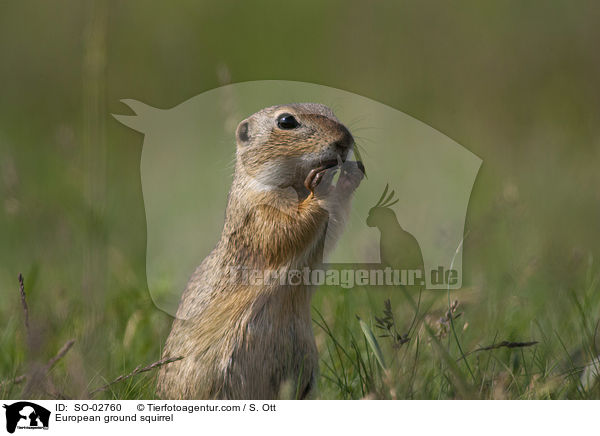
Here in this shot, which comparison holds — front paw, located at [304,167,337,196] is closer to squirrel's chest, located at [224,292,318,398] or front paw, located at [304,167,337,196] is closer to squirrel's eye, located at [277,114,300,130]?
squirrel's eye, located at [277,114,300,130]

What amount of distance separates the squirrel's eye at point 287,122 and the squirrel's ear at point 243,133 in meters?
0.22

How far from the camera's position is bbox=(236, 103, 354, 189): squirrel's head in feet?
9.57

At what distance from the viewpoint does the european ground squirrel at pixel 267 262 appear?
284cm

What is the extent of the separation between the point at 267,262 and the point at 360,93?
1570 millimetres

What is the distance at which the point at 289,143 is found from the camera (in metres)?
3.04

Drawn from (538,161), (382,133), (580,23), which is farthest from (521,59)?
(382,133)
